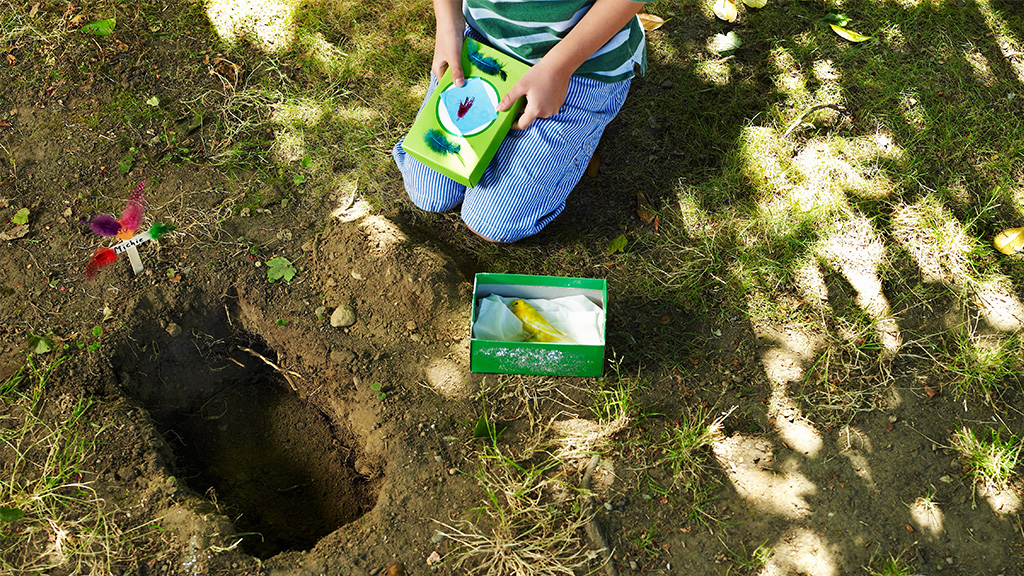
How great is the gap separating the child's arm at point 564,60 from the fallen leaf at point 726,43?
1.41 m

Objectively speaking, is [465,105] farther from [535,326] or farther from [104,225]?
[104,225]

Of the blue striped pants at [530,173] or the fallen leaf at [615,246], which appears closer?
the blue striped pants at [530,173]

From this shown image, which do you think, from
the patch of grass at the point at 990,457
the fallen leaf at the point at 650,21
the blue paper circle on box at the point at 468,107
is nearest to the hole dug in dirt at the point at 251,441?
the blue paper circle on box at the point at 468,107

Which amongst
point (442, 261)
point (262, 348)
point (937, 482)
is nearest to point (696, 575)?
point (937, 482)

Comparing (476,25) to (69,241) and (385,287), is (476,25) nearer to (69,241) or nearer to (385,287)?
(385,287)

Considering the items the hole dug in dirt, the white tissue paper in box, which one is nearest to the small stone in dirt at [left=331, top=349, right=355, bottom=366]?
the hole dug in dirt

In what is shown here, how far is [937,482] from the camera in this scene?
7.29 feet

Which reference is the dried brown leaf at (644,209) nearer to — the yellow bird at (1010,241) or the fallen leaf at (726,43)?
the fallen leaf at (726,43)

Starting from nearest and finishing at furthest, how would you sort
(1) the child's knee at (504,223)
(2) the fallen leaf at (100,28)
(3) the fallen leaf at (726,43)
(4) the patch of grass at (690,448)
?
(4) the patch of grass at (690,448)
(1) the child's knee at (504,223)
(2) the fallen leaf at (100,28)
(3) the fallen leaf at (726,43)

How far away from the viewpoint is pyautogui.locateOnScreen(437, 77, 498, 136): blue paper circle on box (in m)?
2.33

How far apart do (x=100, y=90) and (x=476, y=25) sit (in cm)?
183

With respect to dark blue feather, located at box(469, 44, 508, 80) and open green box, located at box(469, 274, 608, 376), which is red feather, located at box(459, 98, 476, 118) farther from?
open green box, located at box(469, 274, 608, 376)

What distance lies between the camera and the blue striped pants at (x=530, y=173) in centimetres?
245

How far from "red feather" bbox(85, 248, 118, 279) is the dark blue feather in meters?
1.57
